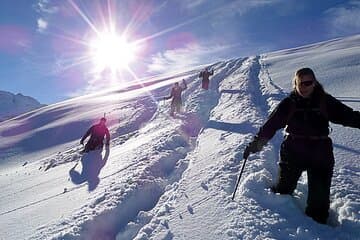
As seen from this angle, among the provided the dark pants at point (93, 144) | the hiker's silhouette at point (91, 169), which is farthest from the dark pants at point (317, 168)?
the dark pants at point (93, 144)

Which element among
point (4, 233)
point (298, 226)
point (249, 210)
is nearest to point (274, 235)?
point (298, 226)

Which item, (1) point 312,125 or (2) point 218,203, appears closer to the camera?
(1) point 312,125

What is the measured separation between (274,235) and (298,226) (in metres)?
0.32

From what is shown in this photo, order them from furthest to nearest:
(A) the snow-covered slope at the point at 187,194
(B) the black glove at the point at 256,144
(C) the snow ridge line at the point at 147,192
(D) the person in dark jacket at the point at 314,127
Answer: (C) the snow ridge line at the point at 147,192
(B) the black glove at the point at 256,144
(A) the snow-covered slope at the point at 187,194
(D) the person in dark jacket at the point at 314,127

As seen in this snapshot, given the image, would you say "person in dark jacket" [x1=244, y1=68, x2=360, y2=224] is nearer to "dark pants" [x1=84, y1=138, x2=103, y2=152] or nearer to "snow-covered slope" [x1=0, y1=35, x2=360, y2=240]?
"snow-covered slope" [x1=0, y1=35, x2=360, y2=240]

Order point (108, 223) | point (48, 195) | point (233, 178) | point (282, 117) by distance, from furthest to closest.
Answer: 1. point (48, 195)
2. point (233, 178)
3. point (108, 223)
4. point (282, 117)

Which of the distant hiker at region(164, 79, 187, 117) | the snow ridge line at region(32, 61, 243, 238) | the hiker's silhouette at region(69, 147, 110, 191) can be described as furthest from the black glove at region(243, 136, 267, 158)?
the distant hiker at region(164, 79, 187, 117)

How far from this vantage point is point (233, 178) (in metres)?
6.30

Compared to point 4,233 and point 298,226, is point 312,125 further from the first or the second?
point 4,233

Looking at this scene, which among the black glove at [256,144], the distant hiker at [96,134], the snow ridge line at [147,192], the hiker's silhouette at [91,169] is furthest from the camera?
the distant hiker at [96,134]

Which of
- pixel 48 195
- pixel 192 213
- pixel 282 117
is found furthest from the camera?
pixel 48 195

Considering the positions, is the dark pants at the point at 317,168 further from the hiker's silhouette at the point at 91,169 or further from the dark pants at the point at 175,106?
the dark pants at the point at 175,106

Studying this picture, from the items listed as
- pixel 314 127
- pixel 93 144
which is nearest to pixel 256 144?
pixel 314 127

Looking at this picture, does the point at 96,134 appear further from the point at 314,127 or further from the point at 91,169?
the point at 314,127
